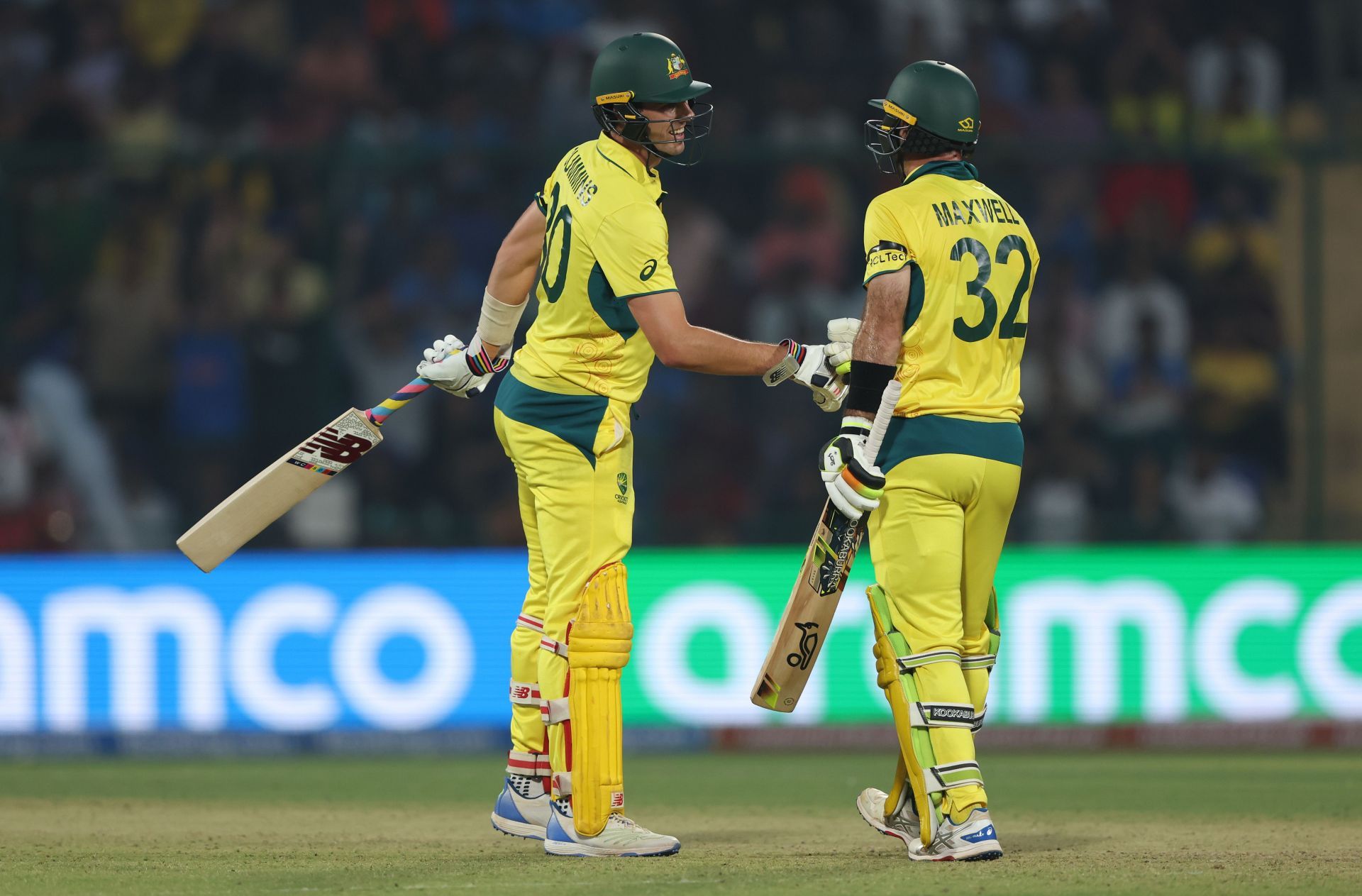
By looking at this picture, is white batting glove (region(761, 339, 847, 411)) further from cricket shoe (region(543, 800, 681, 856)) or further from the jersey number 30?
cricket shoe (region(543, 800, 681, 856))

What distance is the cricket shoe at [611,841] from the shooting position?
5441mm

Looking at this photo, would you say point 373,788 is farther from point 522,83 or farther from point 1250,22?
point 1250,22

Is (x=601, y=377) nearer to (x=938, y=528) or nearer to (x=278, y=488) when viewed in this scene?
(x=938, y=528)

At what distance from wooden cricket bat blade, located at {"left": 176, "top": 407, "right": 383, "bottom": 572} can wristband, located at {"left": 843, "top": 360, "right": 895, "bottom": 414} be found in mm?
1641

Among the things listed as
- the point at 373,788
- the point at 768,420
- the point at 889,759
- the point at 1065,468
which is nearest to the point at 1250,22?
the point at 1065,468

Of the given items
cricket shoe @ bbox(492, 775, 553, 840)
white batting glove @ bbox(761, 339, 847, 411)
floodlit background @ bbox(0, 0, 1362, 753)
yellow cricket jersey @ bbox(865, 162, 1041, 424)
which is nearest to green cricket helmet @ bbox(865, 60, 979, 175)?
yellow cricket jersey @ bbox(865, 162, 1041, 424)

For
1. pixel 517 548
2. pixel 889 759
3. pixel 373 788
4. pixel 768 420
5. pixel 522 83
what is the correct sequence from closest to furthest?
pixel 373 788, pixel 889 759, pixel 517 548, pixel 768 420, pixel 522 83

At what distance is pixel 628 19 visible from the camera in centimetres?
1322

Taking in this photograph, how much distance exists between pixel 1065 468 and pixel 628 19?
4.42 metres

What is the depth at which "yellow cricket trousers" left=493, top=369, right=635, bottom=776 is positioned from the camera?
217 inches

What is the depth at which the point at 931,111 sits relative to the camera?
5.49 metres

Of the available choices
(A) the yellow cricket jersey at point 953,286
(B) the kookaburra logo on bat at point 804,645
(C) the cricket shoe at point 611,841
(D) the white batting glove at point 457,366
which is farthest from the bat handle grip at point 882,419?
(D) the white batting glove at point 457,366

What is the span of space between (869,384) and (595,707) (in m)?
1.18

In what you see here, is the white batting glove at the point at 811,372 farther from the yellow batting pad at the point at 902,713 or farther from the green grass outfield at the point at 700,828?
the green grass outfield at the point at 700,828
